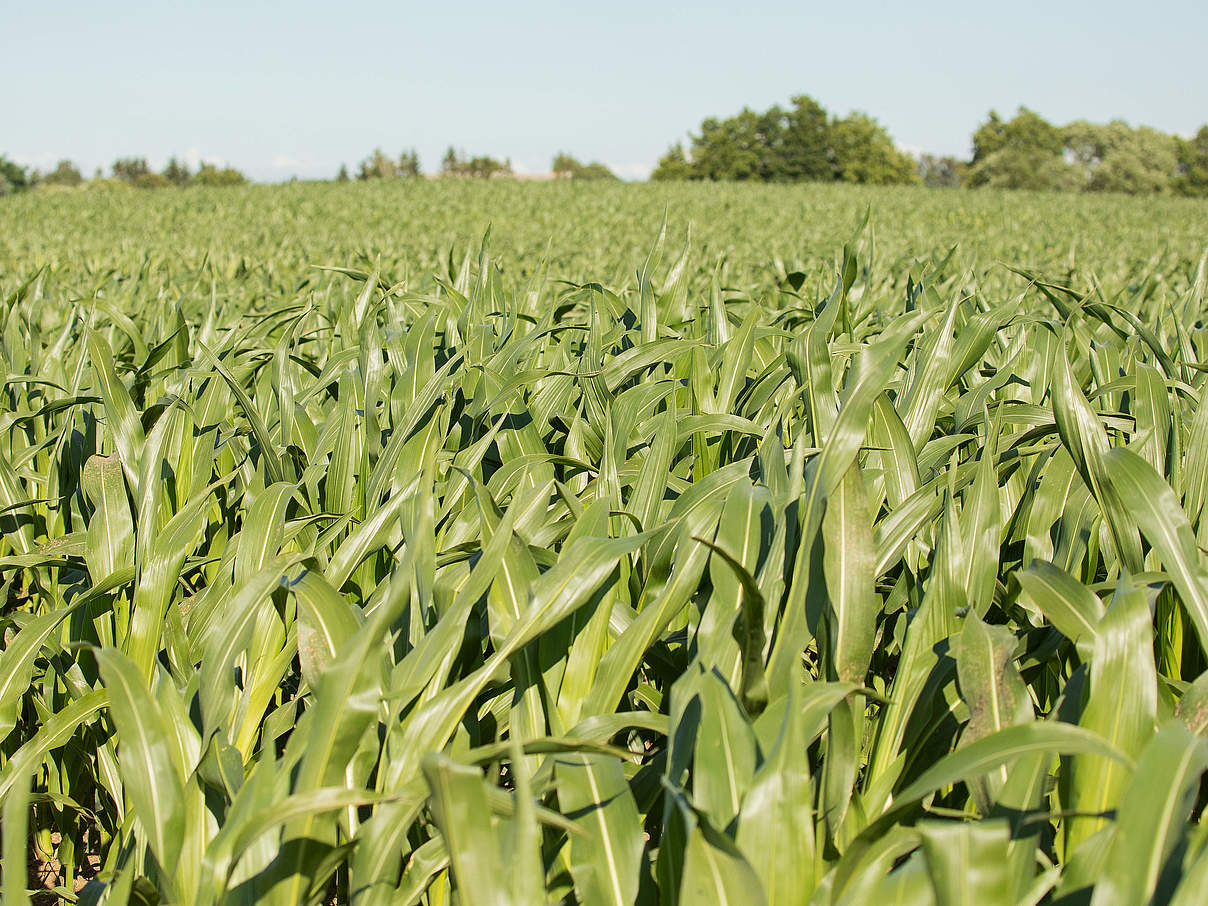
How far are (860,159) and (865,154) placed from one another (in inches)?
21.5

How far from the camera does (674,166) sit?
69.7 m

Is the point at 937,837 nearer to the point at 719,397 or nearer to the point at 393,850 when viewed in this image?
the point at 393,850

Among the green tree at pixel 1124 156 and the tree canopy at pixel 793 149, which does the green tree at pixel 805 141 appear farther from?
the green tree at pixel 1124 156

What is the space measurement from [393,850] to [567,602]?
327mm

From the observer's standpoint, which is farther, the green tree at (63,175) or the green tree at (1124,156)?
the green tree at (63,175)

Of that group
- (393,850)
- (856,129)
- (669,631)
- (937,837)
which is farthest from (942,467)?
(856,129)

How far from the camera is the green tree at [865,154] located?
65.8 metres

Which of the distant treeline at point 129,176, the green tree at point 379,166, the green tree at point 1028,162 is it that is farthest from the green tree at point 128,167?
the green tree at point 1028,162

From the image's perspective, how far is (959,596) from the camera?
1.23 m

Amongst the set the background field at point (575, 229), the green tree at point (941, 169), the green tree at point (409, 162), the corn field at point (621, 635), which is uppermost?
the green tree at point (941, 169)

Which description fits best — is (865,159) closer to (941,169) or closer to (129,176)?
(941,169)

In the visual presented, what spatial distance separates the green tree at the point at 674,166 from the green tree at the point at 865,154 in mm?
11232

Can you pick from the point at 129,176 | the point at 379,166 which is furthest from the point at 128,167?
the point at 379,166

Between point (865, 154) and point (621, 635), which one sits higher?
point (865, 154)
